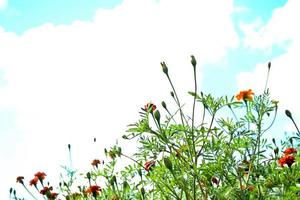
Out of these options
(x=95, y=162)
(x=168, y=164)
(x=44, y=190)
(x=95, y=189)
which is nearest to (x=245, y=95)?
(x=168, y=164)

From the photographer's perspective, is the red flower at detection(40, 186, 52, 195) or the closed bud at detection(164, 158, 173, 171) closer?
the closed bud at detection(164, 158, 173, 171)

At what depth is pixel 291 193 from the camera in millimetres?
3020

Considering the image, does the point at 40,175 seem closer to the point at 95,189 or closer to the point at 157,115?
the point at 95,189

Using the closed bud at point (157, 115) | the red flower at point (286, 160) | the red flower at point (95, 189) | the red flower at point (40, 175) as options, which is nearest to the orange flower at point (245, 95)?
the red flower at point (286, 160)

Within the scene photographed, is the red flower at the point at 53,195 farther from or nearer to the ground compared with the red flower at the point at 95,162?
nearer to the ground

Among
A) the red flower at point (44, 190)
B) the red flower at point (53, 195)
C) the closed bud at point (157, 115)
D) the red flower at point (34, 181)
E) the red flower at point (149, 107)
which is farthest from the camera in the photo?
the red flower at point (34, 181)

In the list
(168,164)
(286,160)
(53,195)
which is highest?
(53,195)

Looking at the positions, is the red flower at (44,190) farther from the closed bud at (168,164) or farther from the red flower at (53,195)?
the closed bud at (168,164)

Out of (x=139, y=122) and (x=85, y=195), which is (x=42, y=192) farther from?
(x=139, y=122)

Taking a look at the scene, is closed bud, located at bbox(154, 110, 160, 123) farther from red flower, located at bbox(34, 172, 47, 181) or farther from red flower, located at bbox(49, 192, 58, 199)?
red flower, located at bbox(34, 172, 47, 181)

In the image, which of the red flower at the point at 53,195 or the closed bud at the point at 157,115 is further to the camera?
the red flower at the point at 53,195

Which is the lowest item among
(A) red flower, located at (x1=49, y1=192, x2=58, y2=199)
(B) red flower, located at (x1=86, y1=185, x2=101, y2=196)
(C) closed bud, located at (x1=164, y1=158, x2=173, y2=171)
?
(C) closed bud, located at (x1=164, y1=158, x2=173, y2=171)

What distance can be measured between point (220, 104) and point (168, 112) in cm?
37

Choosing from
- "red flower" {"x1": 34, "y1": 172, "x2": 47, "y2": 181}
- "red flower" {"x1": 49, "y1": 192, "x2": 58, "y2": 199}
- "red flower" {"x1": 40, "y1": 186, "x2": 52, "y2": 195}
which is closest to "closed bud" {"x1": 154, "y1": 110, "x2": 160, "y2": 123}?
"red flower" {"x1": 49, "y1": 192, "x2": 58, "y2": 199}
